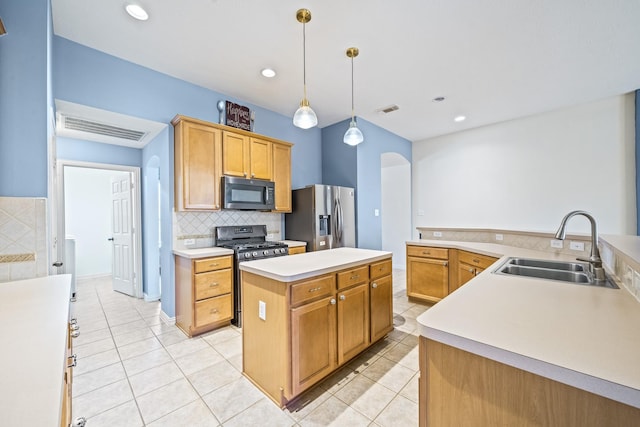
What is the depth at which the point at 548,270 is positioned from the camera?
1735 mm

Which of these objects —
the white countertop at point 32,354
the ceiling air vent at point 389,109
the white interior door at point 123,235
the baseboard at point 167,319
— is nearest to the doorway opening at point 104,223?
the white interior door at point 123,235

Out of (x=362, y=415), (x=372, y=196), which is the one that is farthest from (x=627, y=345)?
(x=372, y=196)

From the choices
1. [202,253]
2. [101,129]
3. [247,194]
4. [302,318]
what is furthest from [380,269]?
[101,129]

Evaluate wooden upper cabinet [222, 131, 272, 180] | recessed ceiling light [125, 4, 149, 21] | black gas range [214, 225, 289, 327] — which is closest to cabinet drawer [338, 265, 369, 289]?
black gas range [214, 225, 289, 327]

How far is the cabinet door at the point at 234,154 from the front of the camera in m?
3.16

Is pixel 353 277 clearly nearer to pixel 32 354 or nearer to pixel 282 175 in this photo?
pixel 32 354

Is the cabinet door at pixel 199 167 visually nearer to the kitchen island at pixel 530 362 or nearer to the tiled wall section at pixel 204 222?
the tiled wall section at pixel 204 222

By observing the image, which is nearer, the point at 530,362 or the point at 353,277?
the point at 530,362

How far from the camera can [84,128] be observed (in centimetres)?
323

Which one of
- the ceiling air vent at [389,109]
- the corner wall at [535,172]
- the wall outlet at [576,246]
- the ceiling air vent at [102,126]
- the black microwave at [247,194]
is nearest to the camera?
the wall outlet at [576,246]

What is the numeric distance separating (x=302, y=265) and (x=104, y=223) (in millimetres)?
5840

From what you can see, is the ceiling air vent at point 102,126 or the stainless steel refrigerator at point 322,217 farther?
the stainless steel refrigerator at point 322,217

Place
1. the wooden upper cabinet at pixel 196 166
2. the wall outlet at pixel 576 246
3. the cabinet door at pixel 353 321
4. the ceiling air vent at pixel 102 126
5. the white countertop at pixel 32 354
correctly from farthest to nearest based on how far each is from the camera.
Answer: the wooden upper cabinet at pixel 196 166
the ceiling air vent at pixel 102 126
the wall outlet at pixel 576 246
the cabinet door at pixel 353 321
the white countertop at pixel 32 354

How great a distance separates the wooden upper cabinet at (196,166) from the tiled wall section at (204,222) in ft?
0.85
